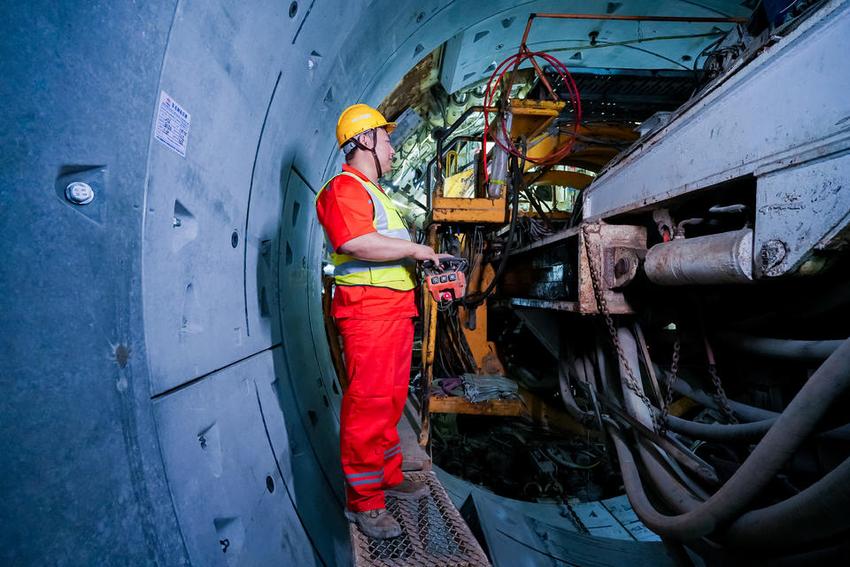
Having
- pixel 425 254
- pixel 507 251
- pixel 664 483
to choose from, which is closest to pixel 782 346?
pixel 664 483

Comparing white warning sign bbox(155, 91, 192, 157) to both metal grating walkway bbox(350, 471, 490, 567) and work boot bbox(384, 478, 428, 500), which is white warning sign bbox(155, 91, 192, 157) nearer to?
metal grating walkway bbox(350, 471, 490, 567)

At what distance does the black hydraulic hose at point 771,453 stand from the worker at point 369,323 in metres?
1.35

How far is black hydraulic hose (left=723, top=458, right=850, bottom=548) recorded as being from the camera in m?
1.17

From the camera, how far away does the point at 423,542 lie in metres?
1.77

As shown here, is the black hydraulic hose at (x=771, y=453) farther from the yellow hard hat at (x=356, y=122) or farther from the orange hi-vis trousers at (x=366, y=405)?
the yellow hard hat at (x=356, y=122)

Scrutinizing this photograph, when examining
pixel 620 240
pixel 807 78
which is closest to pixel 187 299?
pixel 807 78

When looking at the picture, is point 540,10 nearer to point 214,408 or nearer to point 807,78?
point 807,78

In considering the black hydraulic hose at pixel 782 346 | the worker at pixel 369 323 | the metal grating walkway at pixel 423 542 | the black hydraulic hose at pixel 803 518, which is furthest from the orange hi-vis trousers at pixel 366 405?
the black hydraulic hose at pixel 782 346

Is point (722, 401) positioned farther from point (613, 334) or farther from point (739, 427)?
point (613, 334)

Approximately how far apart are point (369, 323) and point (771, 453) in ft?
5.44

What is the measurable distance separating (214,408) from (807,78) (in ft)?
7.21

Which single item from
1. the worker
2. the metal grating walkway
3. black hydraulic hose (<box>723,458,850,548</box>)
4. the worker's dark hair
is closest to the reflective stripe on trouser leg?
the worker

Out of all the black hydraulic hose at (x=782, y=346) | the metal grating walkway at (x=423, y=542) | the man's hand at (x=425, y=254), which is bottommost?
the metal grating walkway at (x=423, y=542)

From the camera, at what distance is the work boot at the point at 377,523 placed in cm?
180
